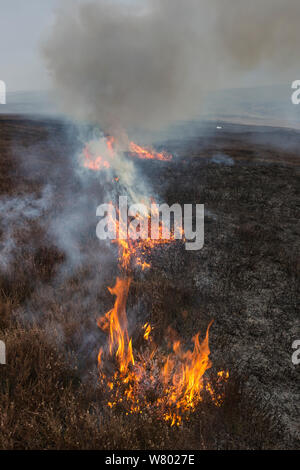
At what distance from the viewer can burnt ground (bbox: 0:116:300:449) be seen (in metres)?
2.23

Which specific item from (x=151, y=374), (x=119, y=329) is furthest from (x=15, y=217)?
(x=151, y=374)

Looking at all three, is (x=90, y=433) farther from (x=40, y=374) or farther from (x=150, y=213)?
(x=150, y=213)

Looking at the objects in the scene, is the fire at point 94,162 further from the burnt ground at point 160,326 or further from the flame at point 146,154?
the flame at point 146,154

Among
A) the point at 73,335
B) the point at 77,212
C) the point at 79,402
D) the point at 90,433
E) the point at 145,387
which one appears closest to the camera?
the point at 90,433

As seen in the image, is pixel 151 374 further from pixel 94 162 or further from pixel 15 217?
pixel 94 162

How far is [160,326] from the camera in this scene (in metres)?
3.77

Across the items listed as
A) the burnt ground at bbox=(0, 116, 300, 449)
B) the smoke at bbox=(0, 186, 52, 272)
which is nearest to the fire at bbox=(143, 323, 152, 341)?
the burnt ground at bbox=(0, 116, 300, 449)

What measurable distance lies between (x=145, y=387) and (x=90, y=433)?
67cm

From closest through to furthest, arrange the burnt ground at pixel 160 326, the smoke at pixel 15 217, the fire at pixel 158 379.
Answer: the burnt ground at pixel 160 326, the fire at pixel 158 379, the smoke at pixel 15 217

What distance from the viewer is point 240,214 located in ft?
33.0

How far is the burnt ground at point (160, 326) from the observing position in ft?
7.32

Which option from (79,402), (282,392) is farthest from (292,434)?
(79,402)

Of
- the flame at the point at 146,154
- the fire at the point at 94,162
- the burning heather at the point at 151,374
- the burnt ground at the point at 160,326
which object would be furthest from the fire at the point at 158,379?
the flame at the point at 146,154

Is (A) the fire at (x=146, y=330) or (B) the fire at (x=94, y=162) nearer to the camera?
(A) the fire at (x=146, y=330)
